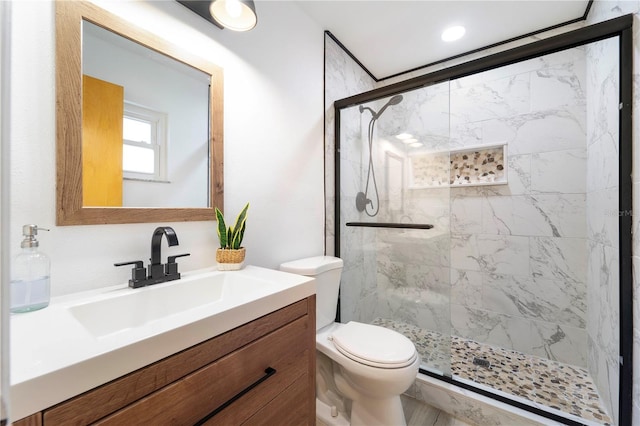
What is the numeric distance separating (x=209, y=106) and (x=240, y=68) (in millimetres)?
302

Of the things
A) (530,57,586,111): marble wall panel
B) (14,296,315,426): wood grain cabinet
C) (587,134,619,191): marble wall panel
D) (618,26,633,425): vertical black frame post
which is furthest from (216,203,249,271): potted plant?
(530,57,586,111): marble wall panel

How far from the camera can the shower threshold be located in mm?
1477

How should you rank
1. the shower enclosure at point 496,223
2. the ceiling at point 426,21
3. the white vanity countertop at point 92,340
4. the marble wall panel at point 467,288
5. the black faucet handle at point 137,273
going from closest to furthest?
the white vanity countertop at point 92,340, the black faucet handle at point 137,273, the shower enclosure at point 496,223, the ceiling at point 426,21, the marble wall panel at point 467,288

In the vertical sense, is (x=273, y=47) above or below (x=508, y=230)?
above

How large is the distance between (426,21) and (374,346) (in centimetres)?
215

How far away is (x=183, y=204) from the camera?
3.74ft

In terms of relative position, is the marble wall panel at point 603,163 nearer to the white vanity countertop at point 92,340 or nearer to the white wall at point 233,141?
the white wall at point 233,141

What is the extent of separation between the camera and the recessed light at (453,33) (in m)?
1.94

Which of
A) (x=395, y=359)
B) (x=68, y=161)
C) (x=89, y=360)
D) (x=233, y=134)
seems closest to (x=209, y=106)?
(x=233, y=134)

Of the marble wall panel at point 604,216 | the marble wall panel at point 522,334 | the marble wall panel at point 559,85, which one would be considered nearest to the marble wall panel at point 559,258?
the marble wall panel at point 604,216

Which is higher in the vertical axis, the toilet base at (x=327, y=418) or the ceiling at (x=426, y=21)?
the ceiling at (x=426, y=21)

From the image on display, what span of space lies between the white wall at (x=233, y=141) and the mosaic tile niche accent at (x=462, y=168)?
2.27ft

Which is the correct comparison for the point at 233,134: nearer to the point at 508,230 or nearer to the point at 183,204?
the point at 183,204

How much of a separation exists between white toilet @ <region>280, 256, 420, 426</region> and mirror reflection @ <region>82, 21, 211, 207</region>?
0.72 meters
